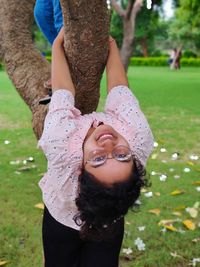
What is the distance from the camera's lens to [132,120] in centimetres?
232

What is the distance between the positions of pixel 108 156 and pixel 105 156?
15mm

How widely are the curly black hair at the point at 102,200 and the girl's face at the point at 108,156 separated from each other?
2cm

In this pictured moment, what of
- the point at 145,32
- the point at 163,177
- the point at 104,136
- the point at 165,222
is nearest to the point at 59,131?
the point at 104,136

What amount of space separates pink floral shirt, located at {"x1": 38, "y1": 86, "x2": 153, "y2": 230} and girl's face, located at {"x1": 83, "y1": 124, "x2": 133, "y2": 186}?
0.06 meters

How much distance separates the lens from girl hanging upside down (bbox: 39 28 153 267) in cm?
213

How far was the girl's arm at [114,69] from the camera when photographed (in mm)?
2533

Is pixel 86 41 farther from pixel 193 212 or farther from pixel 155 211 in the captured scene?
pixel 193 212

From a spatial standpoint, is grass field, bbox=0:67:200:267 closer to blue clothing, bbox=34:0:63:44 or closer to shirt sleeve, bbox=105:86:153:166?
shirt sleeve, bbox=105:86:153:166

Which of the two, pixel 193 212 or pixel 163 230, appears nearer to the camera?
pixel 163 230

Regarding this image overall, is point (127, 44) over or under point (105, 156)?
under

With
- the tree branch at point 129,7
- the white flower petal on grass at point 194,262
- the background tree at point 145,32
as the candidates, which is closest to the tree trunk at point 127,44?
the tree branch at point 129,7

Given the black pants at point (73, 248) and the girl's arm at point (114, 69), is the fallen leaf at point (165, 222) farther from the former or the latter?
the girl's arm at point (114, 69)

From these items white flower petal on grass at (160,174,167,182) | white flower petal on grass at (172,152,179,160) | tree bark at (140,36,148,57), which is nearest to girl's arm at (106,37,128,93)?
white flower petal on grass at (160,174,167,182)

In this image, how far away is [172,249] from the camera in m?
3.87
